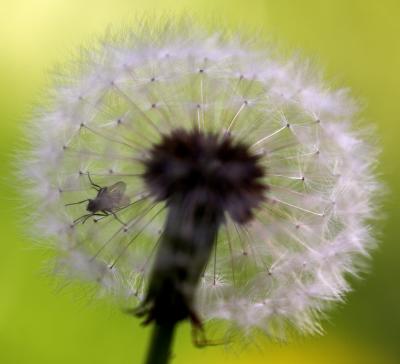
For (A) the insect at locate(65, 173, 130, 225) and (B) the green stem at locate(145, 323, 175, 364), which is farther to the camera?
(A) the insect at locate(65, 173, 130, 225)

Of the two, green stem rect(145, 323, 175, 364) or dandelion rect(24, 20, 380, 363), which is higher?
dandelion rect(24, 20, 380, 363)

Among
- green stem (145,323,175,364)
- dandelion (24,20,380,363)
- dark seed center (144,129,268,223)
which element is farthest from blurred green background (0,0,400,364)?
green stem (145,323,175,364)

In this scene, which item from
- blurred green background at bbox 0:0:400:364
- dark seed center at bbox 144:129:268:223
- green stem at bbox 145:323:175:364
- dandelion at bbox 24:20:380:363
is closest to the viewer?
green stem at bbox 145:323:175:364

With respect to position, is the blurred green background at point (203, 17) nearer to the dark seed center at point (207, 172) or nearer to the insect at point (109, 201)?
the insect at point (109, 201)

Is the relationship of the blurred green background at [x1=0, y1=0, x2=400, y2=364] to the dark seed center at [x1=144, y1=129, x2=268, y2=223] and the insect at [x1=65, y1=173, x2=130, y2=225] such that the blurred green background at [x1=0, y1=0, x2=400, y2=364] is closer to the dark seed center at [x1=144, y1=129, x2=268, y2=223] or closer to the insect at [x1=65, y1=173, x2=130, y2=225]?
the insect at [x1=65, y1=173, x2=130, y2=225]

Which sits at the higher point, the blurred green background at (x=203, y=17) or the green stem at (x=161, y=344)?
the blurred green background at (x=203, y=17)

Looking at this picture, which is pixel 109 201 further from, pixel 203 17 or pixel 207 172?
pixel 203 17

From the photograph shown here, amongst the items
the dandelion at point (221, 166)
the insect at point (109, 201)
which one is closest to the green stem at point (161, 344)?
the dandelion at point (221, 166)

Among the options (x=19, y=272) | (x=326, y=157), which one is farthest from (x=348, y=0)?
(x=326, y=157)
